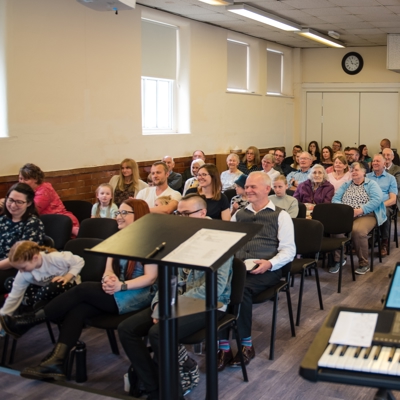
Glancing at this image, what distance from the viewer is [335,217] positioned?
589 centimetres

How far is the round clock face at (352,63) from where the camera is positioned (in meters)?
12.4

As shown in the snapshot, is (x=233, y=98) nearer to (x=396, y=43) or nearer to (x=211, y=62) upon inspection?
(x=211, y=62)

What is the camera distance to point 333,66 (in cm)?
1261

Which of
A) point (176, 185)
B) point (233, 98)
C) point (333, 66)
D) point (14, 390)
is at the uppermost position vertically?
point (333, 66)

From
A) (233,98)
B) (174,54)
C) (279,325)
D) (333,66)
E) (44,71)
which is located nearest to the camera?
(279,325)

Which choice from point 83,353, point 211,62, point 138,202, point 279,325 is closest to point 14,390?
point 83,353

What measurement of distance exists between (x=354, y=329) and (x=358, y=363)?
8.3 inches

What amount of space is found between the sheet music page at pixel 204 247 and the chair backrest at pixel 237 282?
3.43ft

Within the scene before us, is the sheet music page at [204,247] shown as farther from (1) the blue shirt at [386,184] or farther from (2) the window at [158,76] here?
(2) the window at [158,76]

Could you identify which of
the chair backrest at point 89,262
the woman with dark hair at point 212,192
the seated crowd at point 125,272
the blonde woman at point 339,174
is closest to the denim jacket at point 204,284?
the seated crowd at point 125,272

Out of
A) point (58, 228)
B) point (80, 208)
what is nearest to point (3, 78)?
point (80, 208)

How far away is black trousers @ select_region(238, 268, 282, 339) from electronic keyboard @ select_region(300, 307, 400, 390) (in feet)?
6.68

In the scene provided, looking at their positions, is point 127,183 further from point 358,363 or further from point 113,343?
point 358,363

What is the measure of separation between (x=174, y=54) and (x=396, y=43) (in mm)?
4374
